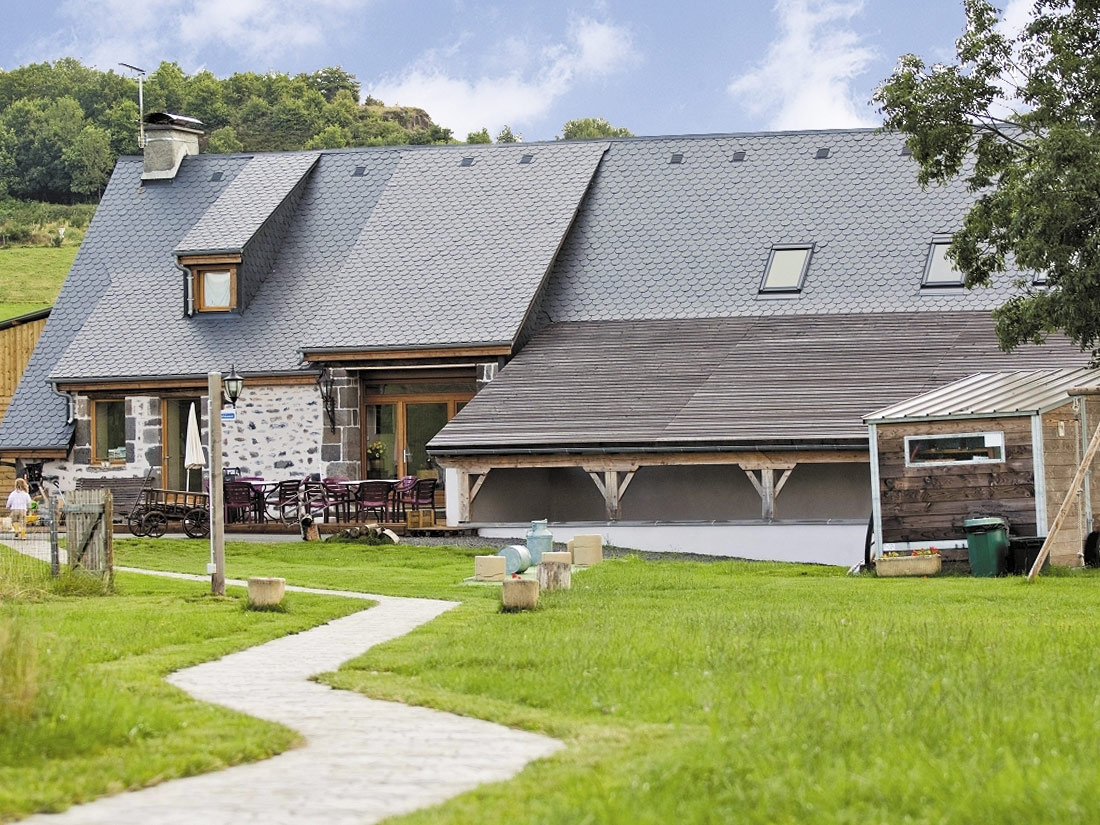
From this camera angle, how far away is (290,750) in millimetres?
8508

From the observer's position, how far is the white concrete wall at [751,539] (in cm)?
2502

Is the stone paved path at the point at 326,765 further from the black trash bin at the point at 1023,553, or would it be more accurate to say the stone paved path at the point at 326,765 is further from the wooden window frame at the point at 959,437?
the wooden window frame at the point at 959,437

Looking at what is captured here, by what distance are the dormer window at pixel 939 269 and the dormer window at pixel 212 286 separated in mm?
12465

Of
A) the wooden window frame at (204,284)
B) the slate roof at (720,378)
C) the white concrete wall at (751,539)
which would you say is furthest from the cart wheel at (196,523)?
the white concrete wall at (751,539)

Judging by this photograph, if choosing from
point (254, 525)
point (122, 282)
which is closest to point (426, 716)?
Answer: point (254, 525)

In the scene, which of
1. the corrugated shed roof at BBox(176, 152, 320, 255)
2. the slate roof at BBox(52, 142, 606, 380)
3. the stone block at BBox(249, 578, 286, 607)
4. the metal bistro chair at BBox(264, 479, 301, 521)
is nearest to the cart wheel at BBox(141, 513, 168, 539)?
the metal bistro chair at BBox(264, 479, 301, 521)

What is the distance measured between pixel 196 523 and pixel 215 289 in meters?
5.97

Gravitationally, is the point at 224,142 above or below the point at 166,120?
above

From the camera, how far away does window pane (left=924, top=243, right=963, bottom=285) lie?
29.6m

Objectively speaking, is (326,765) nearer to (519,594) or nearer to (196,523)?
(519,594)

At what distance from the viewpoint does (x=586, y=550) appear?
22594 mm

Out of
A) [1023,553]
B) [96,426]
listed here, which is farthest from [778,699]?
[96,426]

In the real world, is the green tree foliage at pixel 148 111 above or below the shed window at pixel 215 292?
above

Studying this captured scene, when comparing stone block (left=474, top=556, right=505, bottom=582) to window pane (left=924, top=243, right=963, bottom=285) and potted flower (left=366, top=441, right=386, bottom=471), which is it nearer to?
potted flower (left=366, top=441, right=386, bottom=471)
